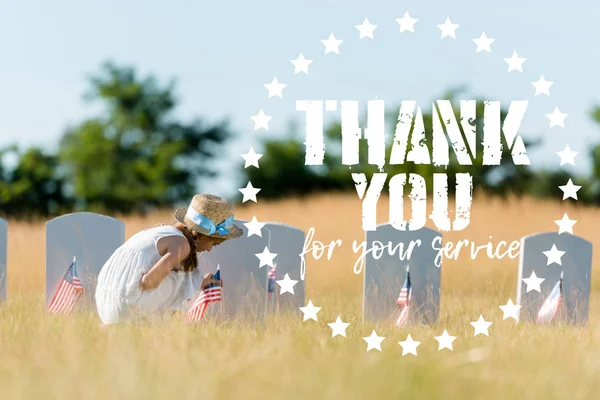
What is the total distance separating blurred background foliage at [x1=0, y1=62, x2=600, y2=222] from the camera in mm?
24625

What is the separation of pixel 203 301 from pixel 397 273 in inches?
89.1

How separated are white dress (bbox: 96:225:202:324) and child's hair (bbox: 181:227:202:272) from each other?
0.05m

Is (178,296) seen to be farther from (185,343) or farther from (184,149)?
(184,149)

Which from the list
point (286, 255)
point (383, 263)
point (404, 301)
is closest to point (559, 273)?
point (404, 301)

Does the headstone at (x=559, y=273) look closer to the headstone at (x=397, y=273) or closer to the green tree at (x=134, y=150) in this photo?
the headstone at (x=397, y=273)

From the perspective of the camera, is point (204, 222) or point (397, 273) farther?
point (397, 273)

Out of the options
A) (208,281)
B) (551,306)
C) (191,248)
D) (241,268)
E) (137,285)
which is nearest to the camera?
(137,285)

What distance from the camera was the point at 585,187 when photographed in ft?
90.4

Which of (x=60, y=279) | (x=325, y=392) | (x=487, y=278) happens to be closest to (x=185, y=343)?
(x=325, y=392)

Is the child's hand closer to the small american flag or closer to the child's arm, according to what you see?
the child's arm

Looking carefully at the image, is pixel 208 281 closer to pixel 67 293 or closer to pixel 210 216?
pixel 210 216

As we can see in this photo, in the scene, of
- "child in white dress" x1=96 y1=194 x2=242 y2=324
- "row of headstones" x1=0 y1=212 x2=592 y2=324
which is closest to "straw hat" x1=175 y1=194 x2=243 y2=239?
"child in white dress" x1=96 y1=194 x2=242 y2=324

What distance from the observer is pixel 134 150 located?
25.6m

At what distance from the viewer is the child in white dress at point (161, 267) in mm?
5000
